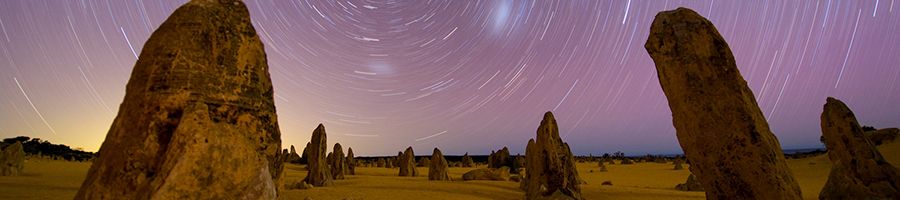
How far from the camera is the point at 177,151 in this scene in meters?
4.41

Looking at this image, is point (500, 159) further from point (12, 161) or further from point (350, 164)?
point (12, 161)

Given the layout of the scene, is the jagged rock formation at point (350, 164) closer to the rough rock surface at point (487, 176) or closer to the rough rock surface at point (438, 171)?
the rough rock surface at point (438, 171)

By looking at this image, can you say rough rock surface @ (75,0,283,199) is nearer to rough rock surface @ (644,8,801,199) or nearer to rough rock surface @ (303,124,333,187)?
rough rock surface @ (644,8,801,199)

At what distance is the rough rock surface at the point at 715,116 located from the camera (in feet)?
26.3

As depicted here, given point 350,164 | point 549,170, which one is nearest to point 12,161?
point 350,164

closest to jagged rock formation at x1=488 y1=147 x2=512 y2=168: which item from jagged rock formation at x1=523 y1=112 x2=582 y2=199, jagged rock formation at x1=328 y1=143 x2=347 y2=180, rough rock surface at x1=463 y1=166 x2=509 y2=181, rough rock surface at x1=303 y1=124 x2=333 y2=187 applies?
rough rock surface at x1=463 y1=166 x2=509 y2=181

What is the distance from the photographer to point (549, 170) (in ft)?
56.3

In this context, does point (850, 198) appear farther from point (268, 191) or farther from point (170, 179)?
point (170, 179)

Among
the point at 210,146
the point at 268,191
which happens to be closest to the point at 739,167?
the point at 268,191

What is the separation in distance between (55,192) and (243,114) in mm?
19191

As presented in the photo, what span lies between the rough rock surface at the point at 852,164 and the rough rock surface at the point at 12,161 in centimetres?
3762

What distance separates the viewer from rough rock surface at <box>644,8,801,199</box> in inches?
316

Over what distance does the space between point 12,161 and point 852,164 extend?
38896 mm

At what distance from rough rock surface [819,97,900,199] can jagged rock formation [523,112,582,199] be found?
7.47 metres
